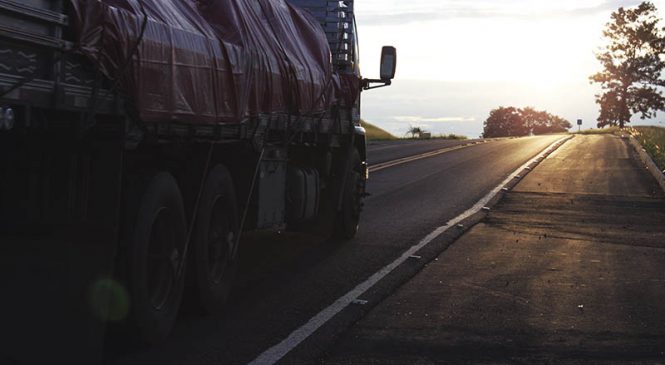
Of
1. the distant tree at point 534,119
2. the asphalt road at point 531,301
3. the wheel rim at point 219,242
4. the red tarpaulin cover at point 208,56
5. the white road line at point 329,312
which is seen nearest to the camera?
the red tarpaulin cover at point 208,56

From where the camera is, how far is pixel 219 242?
8.10 meters

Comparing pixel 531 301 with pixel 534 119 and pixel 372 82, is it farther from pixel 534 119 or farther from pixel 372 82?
pixel 534 119

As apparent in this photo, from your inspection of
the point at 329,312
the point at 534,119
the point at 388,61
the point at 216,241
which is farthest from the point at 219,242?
the point at 534,119

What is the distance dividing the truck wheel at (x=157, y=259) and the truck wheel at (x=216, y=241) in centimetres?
42

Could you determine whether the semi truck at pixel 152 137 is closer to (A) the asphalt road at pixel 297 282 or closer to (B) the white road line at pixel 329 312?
(A) the asphalt road at pixel 297 282

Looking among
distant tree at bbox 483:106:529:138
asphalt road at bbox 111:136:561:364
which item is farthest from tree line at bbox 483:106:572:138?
asphalt road at bbox 111:136:561:364

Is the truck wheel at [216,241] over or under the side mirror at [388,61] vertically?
under

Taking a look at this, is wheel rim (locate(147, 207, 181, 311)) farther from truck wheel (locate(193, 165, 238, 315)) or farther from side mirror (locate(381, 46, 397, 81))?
side mirror (locate(381, 46, 397, 81))

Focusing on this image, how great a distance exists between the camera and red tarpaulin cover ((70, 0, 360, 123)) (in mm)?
5797

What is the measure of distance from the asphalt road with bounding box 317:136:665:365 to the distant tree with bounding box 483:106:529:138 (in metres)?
148

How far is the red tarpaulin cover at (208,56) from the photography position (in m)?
5.80

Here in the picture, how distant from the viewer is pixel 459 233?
1419 centimetres

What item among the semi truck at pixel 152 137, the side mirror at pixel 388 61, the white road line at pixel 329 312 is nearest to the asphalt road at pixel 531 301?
the white road line at pixel 329 312

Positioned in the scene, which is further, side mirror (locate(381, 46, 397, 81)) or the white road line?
side mirror (locate(381, 46, 397, 81))
